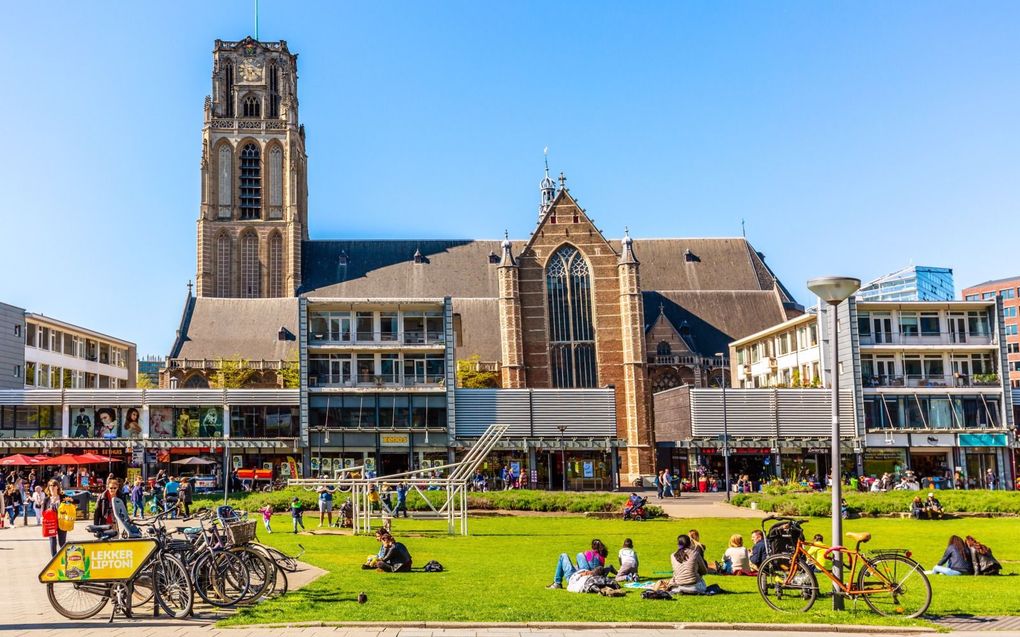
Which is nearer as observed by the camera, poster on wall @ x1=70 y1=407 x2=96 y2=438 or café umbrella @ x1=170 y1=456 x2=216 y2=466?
café umbrella @ x1=170 y1=456 x2=216 y2=466

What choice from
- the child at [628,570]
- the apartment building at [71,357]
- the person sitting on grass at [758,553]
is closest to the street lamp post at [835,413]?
the person sitting on grass at [758,553]

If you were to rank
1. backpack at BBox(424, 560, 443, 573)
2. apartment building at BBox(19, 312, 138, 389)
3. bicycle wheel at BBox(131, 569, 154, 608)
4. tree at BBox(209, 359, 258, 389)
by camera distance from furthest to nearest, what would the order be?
tree at BBox(209, 359, 258, 389) < apartment building at BBox(19, 312, 138, 389) < backpack at BBox(424, 560, 443, 573) < bicycle wheel at BBox(131, 569, 154, 608)

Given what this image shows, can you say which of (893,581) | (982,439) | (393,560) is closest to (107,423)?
(393,560)

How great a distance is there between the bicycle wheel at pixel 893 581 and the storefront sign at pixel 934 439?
4373 cm

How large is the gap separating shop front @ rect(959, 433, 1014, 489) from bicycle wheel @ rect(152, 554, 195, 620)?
48789 millimetres

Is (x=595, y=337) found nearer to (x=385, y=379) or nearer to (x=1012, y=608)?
(x=385, y=379)

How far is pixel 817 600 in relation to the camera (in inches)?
593

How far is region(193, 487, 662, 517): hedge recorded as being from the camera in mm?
36031

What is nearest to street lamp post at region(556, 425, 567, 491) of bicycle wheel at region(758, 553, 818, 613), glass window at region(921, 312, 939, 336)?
glass window at region(921, 312, 939, 336)

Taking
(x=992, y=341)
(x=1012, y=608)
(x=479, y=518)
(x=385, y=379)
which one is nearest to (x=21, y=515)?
(x=479, y=518)

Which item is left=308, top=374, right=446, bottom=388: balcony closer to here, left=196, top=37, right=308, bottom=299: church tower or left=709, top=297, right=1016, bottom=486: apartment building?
left=709, top=297, right=1016, bottom=486: apartment building

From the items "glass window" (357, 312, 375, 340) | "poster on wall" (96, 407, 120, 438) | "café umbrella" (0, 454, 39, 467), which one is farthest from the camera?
"glass window" (357, 312, 375, 340)

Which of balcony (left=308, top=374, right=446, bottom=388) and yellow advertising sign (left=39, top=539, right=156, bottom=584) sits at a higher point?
balcony (left=308, top=374, right=446, bottom=388)

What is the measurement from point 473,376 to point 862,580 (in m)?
57.9
